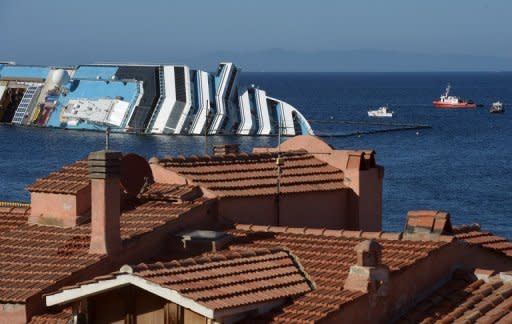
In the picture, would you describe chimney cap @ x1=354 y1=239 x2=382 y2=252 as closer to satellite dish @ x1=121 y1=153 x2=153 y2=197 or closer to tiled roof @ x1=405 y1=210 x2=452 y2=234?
tiled roof @ x1=405 y1=210 x2=452 y2=234

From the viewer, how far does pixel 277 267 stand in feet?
38.2

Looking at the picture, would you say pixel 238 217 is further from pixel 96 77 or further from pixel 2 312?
pixel 96 77

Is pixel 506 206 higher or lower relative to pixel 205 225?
lower

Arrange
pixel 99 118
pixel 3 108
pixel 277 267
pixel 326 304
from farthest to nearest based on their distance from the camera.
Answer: pixel 3 108
pixel 99 118
pixel 277 267
pixel 326 304

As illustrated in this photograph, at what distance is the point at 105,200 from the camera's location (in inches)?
487

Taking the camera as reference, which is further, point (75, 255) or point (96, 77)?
point (96, 77)

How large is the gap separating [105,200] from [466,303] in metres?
3.63

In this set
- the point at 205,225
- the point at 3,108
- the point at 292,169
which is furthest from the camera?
the point at 3,108

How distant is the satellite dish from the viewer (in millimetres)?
14859

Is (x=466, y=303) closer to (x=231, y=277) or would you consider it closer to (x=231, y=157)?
(x=231, y=277)

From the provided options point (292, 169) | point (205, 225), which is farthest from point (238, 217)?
point (292, 169)

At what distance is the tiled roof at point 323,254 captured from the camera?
1080 centimetres

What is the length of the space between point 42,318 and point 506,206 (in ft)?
144

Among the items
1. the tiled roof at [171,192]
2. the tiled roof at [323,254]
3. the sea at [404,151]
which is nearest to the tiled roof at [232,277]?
the tiled roof at [323,254]
